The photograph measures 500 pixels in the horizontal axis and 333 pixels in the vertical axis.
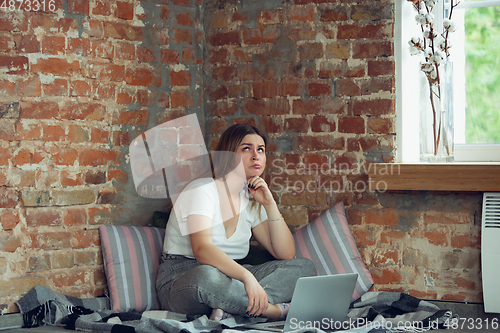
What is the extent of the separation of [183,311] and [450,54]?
6.19 feet

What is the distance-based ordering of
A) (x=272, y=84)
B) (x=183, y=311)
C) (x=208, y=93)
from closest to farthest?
(x=183, y=311)
(x=272, y=84)
(x=208, y=93)

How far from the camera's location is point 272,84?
2.60m

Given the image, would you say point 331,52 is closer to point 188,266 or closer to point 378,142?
point 378,142

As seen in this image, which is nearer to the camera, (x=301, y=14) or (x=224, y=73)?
(x=301, y=14)

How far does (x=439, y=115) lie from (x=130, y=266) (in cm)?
174

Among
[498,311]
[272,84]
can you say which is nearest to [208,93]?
[272,84]

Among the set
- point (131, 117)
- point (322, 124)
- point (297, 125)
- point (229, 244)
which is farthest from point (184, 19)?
point (229, 244)

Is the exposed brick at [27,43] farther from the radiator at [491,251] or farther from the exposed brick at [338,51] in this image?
the radiator at [491,251]

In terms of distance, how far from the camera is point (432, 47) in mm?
2357

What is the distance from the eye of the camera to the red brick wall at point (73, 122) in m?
2.16

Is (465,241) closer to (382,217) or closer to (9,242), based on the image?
(382,217)

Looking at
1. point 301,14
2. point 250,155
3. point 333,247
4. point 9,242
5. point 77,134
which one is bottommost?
point 333,247

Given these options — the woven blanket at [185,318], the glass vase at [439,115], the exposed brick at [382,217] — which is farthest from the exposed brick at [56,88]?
the glass vase at [439,115]

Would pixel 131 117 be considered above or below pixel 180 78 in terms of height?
below
